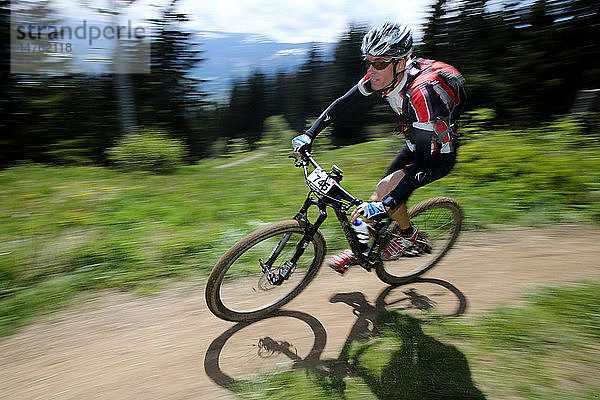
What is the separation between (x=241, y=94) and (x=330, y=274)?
1227 centimetres

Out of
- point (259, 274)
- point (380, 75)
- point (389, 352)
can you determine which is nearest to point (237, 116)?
point (259, 274)

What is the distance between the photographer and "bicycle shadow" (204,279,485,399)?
2826 millimetres

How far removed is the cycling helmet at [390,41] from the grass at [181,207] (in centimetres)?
256

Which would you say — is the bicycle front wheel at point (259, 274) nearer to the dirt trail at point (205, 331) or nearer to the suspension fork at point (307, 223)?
the suspension fork at point (307, 223)

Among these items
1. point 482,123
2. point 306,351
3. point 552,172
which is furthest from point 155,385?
point 482,123

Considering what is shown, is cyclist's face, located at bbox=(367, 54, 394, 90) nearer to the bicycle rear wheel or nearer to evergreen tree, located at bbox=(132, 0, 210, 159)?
the bicycle rear wheel

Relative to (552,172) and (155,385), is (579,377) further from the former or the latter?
(552,172)

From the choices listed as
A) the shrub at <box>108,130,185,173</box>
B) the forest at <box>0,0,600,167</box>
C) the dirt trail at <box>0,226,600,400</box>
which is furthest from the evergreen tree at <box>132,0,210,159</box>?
the dirt trail at <box>0,226,600,400</box>

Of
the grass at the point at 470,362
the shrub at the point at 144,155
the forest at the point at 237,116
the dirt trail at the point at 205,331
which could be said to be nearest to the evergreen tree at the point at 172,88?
the forest at the point at 237,116

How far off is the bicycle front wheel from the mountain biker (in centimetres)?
59

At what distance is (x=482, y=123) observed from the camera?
907 cm

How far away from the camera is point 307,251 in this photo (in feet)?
12.0

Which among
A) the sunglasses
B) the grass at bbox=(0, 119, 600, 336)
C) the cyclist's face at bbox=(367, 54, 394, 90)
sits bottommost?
the grass at bbox=(0, 119, 600, 336)

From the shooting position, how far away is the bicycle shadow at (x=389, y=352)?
2826mm
